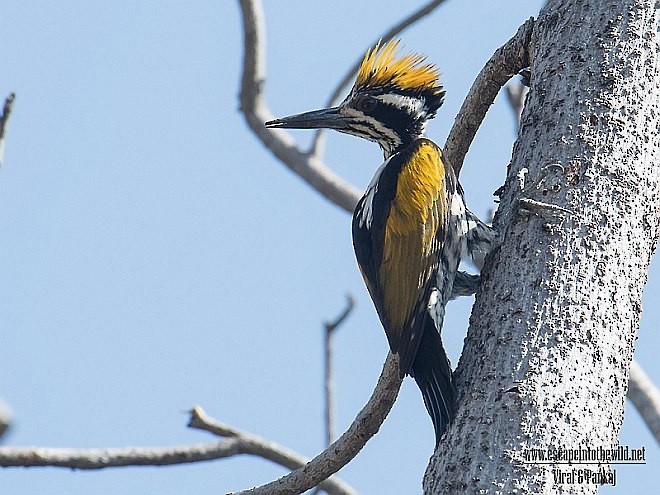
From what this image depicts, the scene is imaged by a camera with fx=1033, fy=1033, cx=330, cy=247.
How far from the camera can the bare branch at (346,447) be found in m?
3.58

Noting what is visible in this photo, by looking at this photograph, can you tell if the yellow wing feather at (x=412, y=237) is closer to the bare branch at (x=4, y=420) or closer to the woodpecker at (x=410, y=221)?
the woodpecker at (x=410, y=221)

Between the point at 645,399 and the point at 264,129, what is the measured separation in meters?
2.99

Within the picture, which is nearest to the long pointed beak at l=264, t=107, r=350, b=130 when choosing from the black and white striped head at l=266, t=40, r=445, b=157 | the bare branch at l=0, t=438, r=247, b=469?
the black and white striped head at l=266, t=40, r=445, b=157

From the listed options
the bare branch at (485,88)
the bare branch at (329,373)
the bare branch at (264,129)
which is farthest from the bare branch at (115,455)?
the bare branch at (264,129)

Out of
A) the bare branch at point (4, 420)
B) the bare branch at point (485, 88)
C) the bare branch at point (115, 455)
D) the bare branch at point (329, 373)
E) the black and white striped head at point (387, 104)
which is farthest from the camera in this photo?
the bare branch at point (329, 373)

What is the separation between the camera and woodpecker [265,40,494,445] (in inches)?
157

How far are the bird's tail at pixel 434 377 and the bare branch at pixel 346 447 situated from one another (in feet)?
0.46

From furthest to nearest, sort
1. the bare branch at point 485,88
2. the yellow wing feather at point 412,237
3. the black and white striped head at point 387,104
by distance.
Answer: the black and white striped head at point 387,104 < the yellow wing feather at point 412,237 < the bare branch at point 485,88

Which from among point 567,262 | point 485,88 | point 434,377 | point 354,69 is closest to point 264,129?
point 354,69

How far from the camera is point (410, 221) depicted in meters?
4.29

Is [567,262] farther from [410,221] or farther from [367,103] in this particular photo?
[367,103]

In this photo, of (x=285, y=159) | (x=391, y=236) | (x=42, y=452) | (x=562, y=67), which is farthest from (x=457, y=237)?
(x=285, y=159)

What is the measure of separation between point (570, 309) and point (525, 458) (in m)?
0.51

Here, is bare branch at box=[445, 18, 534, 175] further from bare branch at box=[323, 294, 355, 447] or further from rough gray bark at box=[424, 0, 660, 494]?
bare branch at box=[323, 294, 355, 447]
